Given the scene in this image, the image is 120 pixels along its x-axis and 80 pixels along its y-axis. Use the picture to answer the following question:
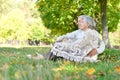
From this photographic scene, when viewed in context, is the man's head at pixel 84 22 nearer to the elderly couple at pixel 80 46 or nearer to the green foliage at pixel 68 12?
the elderly couple at pixel 80 46

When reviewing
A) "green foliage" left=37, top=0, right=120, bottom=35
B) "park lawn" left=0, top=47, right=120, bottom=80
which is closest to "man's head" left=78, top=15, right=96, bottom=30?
"park lawn" left=0, top=47, right=120, bottom=80

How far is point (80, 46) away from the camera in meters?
9.08

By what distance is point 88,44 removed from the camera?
914 cm

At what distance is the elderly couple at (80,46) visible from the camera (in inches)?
343

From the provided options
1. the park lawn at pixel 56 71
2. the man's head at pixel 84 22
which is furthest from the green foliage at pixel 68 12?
the park lawn at pixel 56 71

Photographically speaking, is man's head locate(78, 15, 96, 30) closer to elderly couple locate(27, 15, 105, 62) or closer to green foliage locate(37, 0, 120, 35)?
elderly couple locate(27, 15, 105, 62)

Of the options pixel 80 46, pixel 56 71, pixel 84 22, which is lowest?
pixel 80 46

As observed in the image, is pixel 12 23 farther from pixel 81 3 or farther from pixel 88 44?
pixel 88 44

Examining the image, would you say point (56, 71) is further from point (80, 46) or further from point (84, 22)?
point (84, 22)

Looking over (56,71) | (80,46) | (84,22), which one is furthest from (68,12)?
(56,71)

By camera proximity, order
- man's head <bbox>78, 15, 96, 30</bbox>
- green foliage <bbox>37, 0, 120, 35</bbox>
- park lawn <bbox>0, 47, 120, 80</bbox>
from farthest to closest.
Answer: green foliage <bbox>37, 0, 120, 35</bbox>, man's head <bbox>78, 15, 96, 30</bbox>, park lawn <bbox>0, 47, 120, 80</bbox>

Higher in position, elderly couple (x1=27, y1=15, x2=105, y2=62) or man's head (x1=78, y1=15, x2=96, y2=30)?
man's head (x1=78, y1=15, x2=96, y2=30)

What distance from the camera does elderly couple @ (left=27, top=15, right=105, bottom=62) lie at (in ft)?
28.6

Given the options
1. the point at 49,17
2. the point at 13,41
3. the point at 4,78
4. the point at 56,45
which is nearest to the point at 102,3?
the point at 49,17
